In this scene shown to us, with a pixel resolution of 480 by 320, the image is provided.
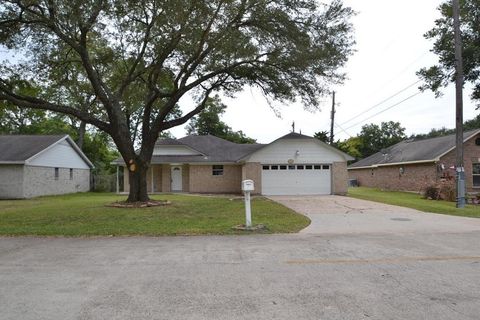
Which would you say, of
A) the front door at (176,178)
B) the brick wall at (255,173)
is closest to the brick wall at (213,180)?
the front door at (176,178)

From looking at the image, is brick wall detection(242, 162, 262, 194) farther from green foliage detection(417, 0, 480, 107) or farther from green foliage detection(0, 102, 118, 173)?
green foliage detection(0, 102, 118, 173)

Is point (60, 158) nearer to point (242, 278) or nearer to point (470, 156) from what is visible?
point (242, 278)

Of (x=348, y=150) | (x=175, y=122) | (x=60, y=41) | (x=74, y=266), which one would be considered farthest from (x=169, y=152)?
(x=348, y=150)

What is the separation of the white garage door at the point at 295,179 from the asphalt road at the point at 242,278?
57.3 ft

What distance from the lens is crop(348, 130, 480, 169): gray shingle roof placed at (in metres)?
28.6

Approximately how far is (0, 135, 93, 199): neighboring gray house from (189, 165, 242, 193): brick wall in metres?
10.2

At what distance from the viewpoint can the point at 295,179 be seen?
1081 inches

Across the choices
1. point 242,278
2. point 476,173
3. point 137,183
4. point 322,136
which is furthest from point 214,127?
point 242,278

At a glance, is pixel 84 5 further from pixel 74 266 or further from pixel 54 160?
pixel 54 160

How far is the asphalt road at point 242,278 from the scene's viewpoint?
4754 mm

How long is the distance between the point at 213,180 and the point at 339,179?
8787 mm

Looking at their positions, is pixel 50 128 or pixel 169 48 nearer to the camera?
pixel 169 48

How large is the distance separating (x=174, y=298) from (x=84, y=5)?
504 inches

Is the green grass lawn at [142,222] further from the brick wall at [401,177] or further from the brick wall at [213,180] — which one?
the brick wall at [401,177]
